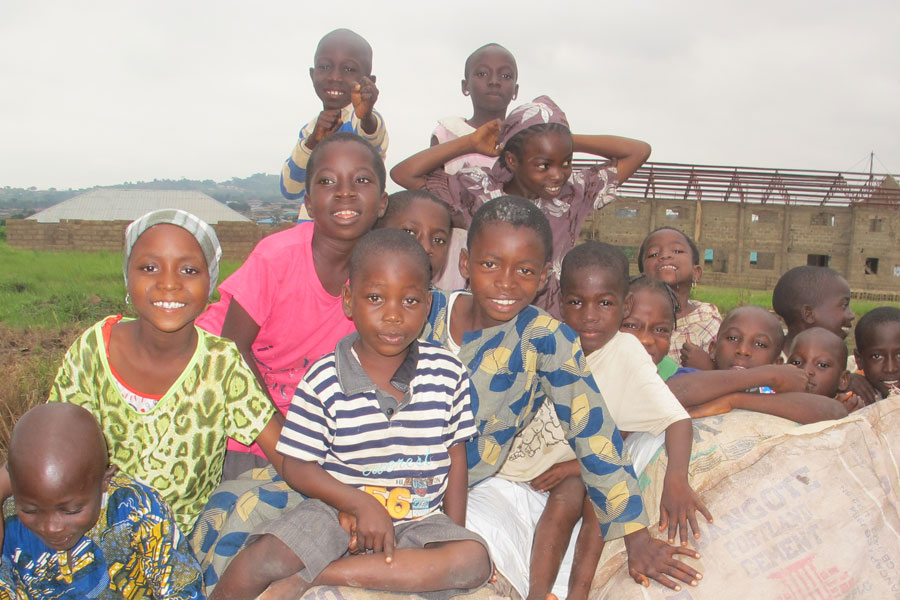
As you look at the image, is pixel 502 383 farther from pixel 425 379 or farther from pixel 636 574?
pixel 636 574

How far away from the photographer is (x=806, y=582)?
6.53 feet

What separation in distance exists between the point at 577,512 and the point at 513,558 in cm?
31

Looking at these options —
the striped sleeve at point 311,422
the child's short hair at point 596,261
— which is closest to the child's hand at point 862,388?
the child's short hair at point 596,261

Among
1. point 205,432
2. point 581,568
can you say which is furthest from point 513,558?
point 205,432

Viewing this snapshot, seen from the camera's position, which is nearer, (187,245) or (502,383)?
(187,245)

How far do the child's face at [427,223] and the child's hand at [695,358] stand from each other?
1.24 meters

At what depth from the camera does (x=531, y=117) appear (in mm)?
2928

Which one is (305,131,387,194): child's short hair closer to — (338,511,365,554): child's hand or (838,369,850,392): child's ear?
(338,511,365,554): child's hand

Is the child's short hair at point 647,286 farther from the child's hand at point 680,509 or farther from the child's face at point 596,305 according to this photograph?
the child's hand at point 680,509

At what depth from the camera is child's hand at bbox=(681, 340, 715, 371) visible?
2.97 meters

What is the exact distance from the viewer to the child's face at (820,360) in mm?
2756

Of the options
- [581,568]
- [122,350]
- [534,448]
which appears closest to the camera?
[122,350]

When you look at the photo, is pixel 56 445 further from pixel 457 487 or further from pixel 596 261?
pixel 596 261

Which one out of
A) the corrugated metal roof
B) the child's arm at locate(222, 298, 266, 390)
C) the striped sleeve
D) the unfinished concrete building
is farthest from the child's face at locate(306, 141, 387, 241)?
the corrugated metal roof
